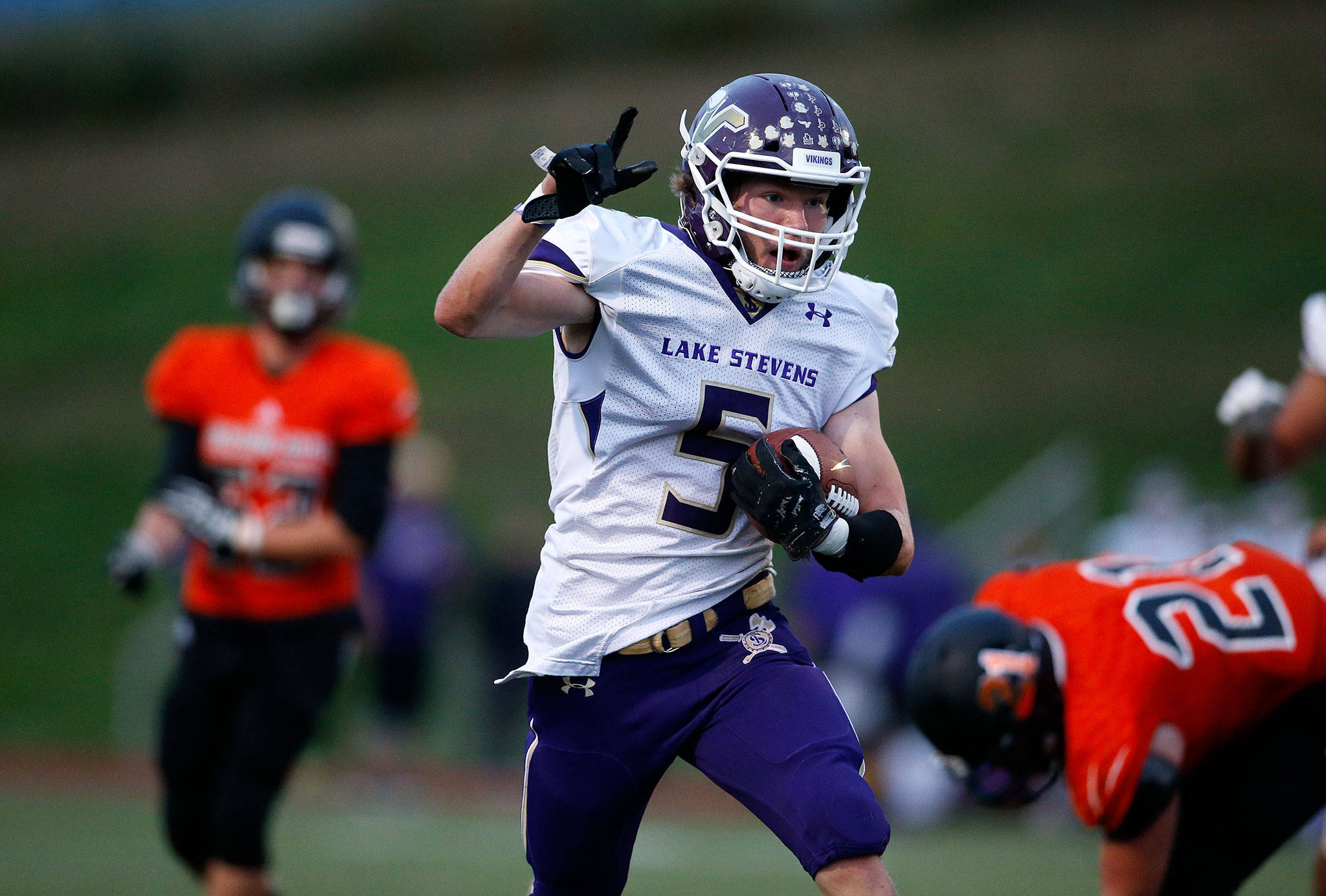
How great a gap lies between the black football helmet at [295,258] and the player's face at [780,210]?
2.05 m

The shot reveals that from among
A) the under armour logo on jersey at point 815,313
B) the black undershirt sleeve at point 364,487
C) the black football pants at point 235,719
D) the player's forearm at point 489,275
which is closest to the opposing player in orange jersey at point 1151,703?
the under armour logo on jersey at point 815,313

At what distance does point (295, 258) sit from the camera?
4754 mm

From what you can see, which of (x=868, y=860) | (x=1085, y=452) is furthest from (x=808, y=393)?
(x=1085, y=452)

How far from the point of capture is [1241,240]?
1934cm

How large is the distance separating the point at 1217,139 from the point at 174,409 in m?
19.0

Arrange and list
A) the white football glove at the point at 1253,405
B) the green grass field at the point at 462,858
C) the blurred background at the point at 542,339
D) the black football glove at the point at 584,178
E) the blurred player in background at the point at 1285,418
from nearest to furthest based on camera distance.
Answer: the black football glove at the point at 584,178, the blurred player in background at the point at 1285,418, the white football glove at the point at 1253,405, the green grass field at the point at 462,858, the blurred background at the point at 542,339

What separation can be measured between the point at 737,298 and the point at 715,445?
0.31 metres

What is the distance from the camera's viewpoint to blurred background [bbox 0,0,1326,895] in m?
8.64

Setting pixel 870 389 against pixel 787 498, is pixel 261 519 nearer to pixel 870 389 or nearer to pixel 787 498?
pixel 870 389

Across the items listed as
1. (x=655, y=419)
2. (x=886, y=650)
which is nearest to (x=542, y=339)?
(x=886, y=650)

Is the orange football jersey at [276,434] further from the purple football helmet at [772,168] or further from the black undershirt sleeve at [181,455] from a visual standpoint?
the purple football helmet at [772,168]

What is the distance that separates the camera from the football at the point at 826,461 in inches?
117

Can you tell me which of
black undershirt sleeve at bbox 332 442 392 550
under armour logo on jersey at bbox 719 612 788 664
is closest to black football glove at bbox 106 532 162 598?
black undershirt sleeve at bbox 332 442 392 550

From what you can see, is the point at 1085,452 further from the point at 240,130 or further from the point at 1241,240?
the point at 240,130
